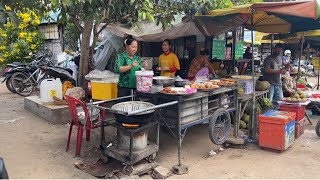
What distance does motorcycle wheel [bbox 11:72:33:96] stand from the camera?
28.8 feet

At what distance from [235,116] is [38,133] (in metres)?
3.78

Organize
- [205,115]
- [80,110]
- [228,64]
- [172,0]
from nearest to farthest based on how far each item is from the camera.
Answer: [205,115]
[80,110]
[172,0]
[228,64]

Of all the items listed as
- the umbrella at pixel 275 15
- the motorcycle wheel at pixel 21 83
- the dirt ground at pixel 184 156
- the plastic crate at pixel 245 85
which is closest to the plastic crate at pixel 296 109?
the dirt ground at pixel 184 156

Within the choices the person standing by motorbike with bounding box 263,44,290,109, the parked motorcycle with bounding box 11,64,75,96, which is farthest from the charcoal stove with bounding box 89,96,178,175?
the parked motorcycle with bounding box 11,64,75,96

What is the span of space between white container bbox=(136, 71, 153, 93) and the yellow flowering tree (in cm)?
845

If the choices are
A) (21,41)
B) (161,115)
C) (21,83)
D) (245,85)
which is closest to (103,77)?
(161,115)

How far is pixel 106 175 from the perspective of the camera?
382cm

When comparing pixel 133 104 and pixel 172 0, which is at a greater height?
pixel 172 0

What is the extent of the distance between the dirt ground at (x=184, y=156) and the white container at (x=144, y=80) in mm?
1155

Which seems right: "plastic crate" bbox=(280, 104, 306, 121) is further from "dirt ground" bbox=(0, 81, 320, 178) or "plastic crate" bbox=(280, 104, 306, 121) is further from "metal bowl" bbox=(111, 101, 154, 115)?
"metal bowl" bbox=(111, 101, 154, 115)

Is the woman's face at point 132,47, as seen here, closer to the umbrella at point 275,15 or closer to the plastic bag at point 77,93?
the umbrella at point 275,15

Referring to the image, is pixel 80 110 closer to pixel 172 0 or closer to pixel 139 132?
pixel 139 132

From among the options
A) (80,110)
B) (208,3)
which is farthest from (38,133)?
(208,3)

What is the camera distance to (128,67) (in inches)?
172
